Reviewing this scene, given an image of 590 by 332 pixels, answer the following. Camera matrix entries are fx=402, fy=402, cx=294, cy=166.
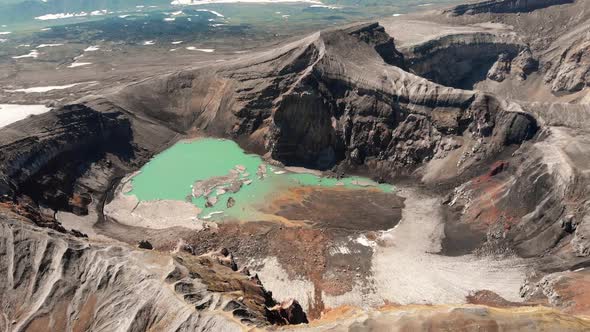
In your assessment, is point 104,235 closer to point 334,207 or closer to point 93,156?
point 93,156

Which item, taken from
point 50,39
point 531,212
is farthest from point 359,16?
point 531,212

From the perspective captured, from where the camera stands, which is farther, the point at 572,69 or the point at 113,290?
the point at 572,69

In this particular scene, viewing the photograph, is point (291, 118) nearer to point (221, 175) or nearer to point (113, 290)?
point (221, 175)

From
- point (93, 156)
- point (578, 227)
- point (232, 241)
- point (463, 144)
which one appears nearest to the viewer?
point (578, 227)

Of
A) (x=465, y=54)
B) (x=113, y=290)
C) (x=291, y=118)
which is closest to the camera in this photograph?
(x=113, y=290)

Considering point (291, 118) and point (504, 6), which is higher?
point (504, 6)

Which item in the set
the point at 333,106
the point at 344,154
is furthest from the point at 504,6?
the point at 344,154

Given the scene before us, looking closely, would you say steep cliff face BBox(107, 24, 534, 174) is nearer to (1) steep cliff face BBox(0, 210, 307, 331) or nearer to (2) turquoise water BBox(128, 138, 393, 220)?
(2) turquoise water BBox(128, 138, 393, 220)
